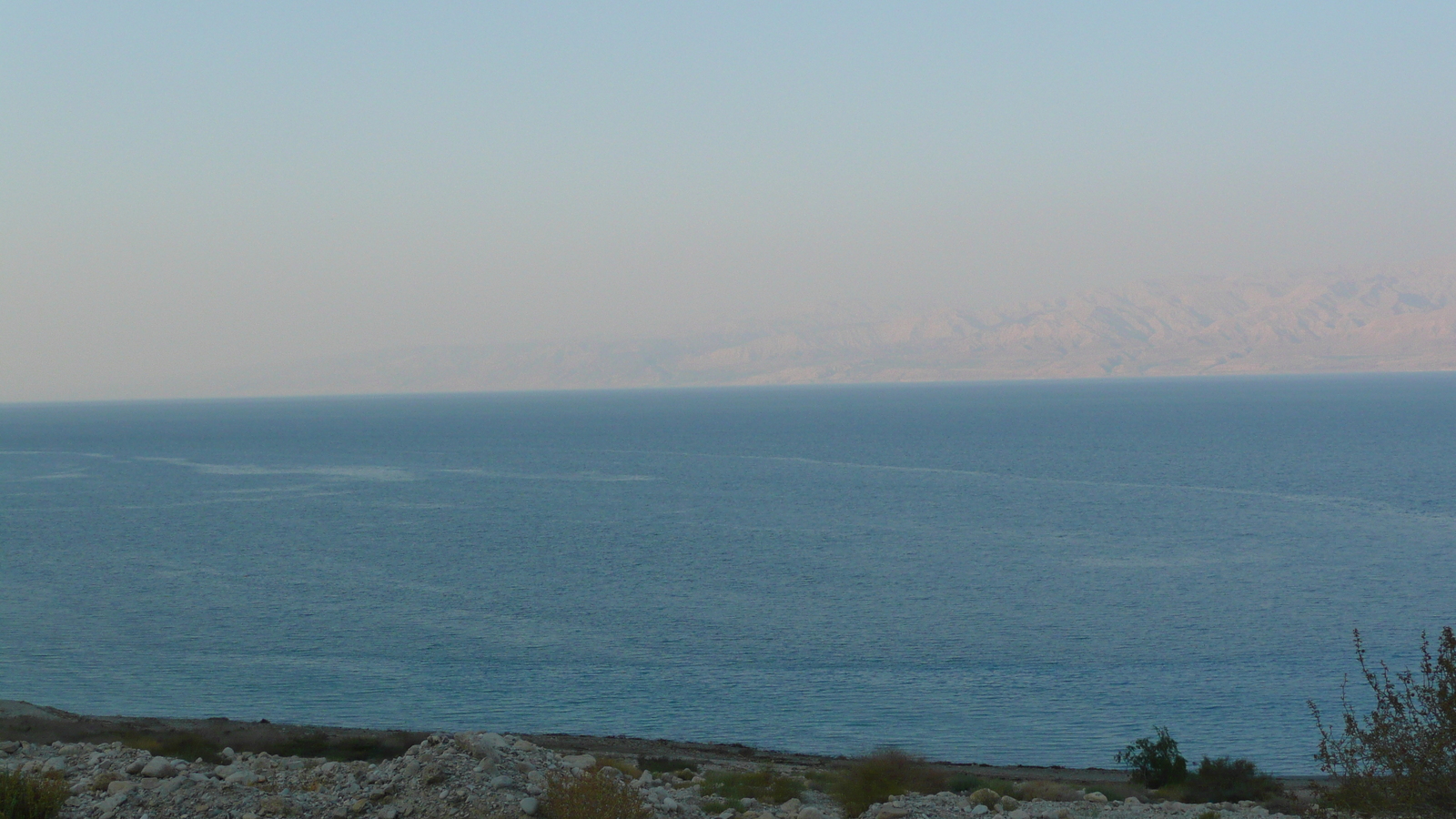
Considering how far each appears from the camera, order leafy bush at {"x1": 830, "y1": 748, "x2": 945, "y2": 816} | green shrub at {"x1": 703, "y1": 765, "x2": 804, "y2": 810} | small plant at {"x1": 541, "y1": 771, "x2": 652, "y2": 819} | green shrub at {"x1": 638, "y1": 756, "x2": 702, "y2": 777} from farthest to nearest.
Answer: green shrub at {"x1": 638, "y1": 756, "x2": 702, "y2": 777} → green shrub at {"x1": 703, "y1": 765, "x2": 804, "y2": 810} → leafy bush at {"x1": 830, "y1": 748, "x2": 945, "y2": 816} → small plant at {"x1": 541, "y1": 771, "x2": 652, "y2": 819}

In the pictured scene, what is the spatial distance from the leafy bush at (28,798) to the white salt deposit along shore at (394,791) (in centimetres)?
27

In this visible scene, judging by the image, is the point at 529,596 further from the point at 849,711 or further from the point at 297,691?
the point at 849,711

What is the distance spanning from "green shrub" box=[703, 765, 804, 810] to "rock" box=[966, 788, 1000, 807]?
3.46 m

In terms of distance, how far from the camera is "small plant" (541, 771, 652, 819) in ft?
47.8

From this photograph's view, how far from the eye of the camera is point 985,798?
20.5 meters

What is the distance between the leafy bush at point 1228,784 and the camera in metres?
24.3

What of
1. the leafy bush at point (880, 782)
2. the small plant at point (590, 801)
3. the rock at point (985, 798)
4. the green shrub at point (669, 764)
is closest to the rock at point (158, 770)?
the small plant at point (590, 801)

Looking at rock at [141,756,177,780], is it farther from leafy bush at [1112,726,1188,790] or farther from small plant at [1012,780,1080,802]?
leafy bush at [1112,726,1188,790]

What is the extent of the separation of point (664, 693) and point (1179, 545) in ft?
142

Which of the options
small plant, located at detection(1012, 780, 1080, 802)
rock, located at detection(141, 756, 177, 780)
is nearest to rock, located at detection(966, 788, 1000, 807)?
small plant, located at detection(1012, 780, 1080, 802)

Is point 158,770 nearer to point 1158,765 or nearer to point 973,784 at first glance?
point 973,784

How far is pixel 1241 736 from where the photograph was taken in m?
34.6

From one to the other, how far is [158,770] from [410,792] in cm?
430

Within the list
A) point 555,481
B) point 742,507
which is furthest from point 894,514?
point 555,481
